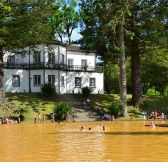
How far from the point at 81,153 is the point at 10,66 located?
5525 cm

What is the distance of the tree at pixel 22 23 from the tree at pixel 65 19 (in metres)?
30.3

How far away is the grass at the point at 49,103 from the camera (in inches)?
2191

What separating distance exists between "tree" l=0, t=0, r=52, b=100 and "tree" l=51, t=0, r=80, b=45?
30.3 m

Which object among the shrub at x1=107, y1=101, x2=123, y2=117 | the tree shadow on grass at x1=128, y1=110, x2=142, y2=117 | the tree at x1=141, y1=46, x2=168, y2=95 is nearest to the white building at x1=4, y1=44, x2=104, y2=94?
the tree at x1=141, y1=46, x2=168, y2=95

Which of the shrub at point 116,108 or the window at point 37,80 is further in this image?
the window at point 37,80

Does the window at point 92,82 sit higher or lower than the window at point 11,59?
lower

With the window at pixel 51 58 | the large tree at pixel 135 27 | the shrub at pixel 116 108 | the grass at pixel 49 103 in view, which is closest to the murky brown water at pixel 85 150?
the grass at pixel 49 103

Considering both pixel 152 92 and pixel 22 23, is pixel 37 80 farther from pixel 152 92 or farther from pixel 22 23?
pixel 152 92

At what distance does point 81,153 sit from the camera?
22.0 m

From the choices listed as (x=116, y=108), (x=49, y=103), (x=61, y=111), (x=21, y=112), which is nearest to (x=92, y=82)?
(x=49, y=103)

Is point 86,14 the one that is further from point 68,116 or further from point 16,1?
point 68,116

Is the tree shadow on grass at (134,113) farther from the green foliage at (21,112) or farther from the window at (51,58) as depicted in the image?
the window at (51,58)

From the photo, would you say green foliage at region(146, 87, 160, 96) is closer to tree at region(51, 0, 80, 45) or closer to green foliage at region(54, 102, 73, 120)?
tree at region(51, 0, 80, 45)

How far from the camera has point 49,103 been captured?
2416 inches
